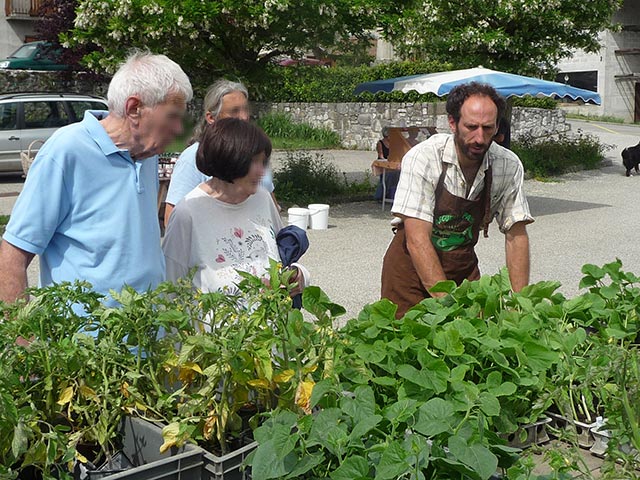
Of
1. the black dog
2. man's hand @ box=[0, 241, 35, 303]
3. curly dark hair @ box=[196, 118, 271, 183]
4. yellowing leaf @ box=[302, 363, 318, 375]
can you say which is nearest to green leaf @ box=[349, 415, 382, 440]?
yellowing leaf @ box=[302, 363, 318, 375]

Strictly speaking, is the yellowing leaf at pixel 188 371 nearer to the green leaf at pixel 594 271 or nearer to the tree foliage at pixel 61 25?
the green leaf at pixel 594 271

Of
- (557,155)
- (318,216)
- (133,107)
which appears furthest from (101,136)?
(557,155)

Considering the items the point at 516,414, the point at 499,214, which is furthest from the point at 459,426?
the point at 499,214

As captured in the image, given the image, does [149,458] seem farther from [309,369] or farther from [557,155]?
[557,155]

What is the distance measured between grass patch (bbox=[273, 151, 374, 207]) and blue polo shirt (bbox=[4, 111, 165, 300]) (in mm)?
10111

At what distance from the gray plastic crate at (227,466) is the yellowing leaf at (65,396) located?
32cm

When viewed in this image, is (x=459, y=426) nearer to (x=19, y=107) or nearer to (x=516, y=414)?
(x=516, y=414)

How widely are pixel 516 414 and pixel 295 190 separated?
37.7 feet

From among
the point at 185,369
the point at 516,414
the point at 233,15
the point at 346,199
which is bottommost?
the point at 346,199

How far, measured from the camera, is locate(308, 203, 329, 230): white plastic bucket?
11.1 meters

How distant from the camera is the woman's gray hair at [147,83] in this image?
2.70 meters

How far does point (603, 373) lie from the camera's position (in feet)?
6.35

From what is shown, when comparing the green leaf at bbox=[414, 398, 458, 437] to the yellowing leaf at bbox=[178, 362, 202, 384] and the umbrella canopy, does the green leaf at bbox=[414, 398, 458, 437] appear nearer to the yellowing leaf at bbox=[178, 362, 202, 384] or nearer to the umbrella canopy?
the yellowing leaf at bbox=[178, 362, 202, 384]

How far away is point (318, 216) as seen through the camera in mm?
11141
